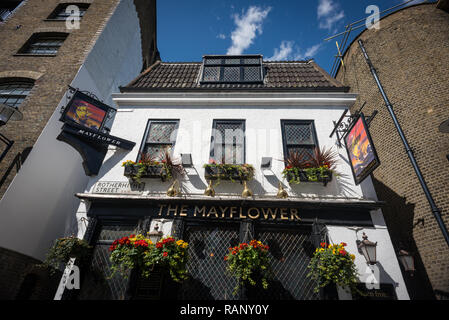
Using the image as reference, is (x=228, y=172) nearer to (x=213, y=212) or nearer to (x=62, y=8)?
(x=213, y=212)

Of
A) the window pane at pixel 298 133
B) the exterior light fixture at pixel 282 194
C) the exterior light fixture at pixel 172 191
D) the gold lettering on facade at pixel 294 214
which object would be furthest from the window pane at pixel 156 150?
the gold lettering on facade at pixel 294 214

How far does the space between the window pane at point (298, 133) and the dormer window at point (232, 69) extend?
2869 millimetres

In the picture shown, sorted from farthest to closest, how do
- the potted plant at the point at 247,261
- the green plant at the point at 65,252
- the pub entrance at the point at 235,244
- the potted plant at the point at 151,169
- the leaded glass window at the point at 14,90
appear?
the leaded glass window at the point at 14,90, the potted plant at the point at 151,169, the pub entrance at the point at 235,244, the green plant at the point at 65,252, the potted plant at the point at 247,261

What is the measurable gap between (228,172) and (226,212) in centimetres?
119

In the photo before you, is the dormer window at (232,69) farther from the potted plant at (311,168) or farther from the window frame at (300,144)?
the potted plant at (311,168)

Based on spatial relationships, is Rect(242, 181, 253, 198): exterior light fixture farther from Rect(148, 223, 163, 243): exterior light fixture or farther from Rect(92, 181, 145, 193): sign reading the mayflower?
Rect(92, 181, 145, 193): sign reading the mayflower

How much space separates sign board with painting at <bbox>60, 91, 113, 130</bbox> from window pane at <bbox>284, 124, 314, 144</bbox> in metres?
6.62

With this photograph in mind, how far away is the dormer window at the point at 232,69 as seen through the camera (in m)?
9.59

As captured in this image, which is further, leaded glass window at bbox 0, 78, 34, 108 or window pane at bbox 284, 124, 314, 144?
leaded glass window at bbox 0, 78, 34, 108

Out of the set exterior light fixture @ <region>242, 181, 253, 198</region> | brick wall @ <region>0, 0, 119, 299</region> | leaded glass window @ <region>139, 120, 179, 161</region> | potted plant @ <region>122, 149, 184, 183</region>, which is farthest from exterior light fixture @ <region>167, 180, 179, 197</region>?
brick wall @ <region>0, 0, 119, 299</region>

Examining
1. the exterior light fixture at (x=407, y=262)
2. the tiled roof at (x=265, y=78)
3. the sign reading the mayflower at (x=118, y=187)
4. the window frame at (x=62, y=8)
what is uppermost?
the window frame at (x=62, y=8)

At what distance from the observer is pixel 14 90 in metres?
8.59

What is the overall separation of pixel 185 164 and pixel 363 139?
202 inches

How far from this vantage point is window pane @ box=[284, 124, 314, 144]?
24.2ft
